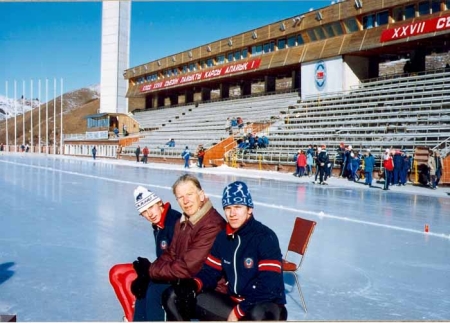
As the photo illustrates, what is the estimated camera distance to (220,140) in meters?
30.2

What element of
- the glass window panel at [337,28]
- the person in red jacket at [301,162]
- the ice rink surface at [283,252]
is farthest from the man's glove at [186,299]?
the glass window panel at [337,28]

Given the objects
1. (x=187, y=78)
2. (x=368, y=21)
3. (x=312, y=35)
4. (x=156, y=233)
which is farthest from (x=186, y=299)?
(x=187, y=78)

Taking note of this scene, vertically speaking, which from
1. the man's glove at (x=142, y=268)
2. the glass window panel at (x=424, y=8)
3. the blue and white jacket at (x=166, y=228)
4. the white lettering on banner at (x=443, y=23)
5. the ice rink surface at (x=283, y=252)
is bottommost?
the ice rink surface at (x=283, y=252)

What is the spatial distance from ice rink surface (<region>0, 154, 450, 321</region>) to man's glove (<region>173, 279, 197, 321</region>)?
108 cm

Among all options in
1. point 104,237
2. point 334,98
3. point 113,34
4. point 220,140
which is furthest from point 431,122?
point 113,34

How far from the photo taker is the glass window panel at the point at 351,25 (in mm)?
27739

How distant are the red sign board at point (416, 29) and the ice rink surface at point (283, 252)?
1394 centimetres

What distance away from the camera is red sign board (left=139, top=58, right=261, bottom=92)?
36838mm

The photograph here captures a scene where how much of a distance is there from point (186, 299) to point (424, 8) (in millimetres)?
25260

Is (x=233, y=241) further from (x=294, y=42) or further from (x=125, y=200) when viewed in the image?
(x=294, y=42)

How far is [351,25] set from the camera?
91.9ft

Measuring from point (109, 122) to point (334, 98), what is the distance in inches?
1223

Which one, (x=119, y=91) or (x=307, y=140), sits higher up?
(x=119, y=91)

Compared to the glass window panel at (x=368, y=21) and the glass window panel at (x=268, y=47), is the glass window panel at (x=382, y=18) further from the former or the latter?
the glass window panel at (x=268, y=47)
